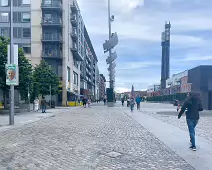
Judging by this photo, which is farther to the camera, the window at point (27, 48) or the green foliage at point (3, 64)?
the window at point (27, 48)

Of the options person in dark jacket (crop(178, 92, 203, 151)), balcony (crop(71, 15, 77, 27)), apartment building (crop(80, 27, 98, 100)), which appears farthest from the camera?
apartment building (crop(80, 27, 98, 100))

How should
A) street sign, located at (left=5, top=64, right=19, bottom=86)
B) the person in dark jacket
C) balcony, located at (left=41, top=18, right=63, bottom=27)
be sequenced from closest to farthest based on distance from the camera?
the person in dark jacket < street sign, located at (left=5, top=64, right=19, bottom=86) < balcony, located at (left=41, top=18, right=63, bottom=27)

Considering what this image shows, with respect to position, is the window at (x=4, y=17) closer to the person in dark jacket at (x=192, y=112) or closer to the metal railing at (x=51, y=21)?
the metal railing at (x=51, y=21)

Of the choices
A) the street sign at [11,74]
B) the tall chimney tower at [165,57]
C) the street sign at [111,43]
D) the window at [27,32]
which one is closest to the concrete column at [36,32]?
the window at [27,32]

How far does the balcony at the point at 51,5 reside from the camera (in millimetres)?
48812

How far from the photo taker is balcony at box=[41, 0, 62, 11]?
160ft

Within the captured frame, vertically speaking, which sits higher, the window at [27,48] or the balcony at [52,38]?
the balcony at [52,38]

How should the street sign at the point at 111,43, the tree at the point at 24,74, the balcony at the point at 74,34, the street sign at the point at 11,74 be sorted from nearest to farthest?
the street sign at the point at 11,74, the tree at the point at 24,74, the street sign at the point at 111,43, the balcony at the point at 74,34

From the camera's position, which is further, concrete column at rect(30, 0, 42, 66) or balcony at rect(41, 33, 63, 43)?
concrete column at rect(30, 0, 42, 66)

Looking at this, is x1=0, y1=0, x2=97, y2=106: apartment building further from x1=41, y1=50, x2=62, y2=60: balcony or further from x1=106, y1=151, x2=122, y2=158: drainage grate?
x1=106, y1=151, x2=122, y2=158: drainage grate

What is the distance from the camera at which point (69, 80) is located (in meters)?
52.8

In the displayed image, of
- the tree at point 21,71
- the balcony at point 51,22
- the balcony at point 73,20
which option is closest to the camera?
the tree at point 21,71

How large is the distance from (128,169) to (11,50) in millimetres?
11991

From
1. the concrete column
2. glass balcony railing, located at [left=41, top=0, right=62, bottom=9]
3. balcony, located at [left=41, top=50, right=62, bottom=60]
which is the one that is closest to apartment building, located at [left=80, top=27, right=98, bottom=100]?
balcony, located at [left=41, top=50, right=62, bottom=60]
